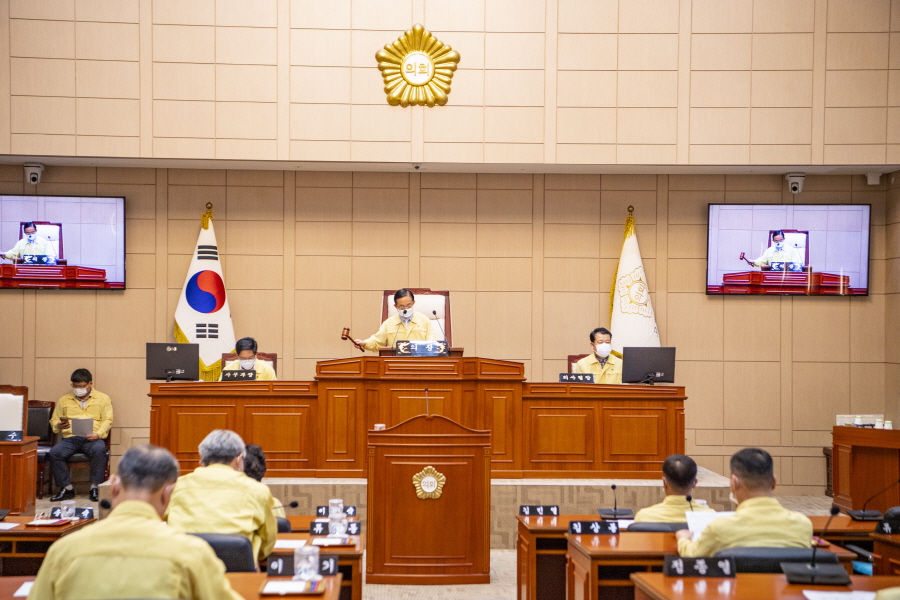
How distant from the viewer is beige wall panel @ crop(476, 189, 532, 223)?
9711mm

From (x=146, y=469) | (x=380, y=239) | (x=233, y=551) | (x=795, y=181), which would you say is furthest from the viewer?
(x=380, y=239)

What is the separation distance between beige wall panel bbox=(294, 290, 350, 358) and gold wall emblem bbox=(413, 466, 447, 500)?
14.2ft

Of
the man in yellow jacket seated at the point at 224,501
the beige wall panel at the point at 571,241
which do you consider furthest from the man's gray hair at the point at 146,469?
the beige wall panel at the point at 571,241

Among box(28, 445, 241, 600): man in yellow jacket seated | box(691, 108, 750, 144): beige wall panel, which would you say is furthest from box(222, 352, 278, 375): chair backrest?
box(28, 445, 241, 600): man in yellow jacket seated

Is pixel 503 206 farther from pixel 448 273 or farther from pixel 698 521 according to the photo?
pixel 698 521

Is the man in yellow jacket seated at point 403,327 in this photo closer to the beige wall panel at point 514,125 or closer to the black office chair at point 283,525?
the beige wall panel at point 514,125

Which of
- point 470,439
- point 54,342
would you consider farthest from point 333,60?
point 470,439

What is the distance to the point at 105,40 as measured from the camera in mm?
8883

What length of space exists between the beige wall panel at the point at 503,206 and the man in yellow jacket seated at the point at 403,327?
214 cm

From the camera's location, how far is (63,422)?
854cm

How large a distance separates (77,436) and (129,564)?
677cm

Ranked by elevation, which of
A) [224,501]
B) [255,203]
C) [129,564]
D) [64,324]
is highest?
[255,203]

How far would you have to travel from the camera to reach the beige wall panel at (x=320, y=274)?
31.4 feet

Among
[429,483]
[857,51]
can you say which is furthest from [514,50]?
[429,483]
